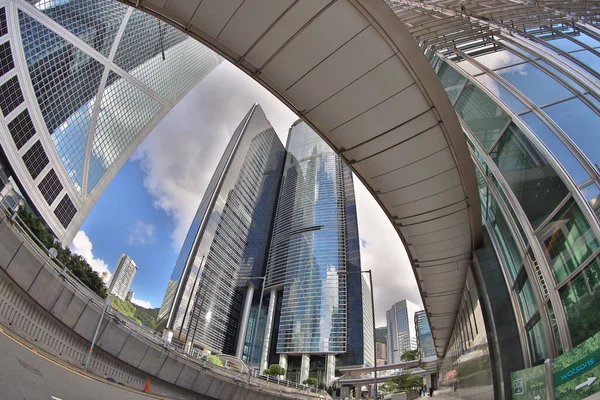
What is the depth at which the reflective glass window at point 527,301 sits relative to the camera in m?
9.46

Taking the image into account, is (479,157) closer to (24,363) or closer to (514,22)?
(514,22)

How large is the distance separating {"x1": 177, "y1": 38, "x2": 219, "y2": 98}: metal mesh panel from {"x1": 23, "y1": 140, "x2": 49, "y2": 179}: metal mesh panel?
55.8 meters

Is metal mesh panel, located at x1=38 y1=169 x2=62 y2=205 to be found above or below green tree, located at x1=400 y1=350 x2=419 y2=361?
above

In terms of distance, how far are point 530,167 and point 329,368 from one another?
126139mm

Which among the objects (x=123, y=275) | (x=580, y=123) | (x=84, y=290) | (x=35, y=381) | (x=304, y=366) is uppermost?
(x=123, y=275)

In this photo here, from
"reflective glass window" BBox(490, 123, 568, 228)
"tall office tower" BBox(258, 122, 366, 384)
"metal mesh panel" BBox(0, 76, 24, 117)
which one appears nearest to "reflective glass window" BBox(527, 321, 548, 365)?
"reflective glass window" BBox(490, 123, 568, 228)

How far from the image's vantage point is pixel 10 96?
175ft

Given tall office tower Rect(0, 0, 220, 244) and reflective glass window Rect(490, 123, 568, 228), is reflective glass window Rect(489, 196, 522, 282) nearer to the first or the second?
reflective glass window Rect(490, 123, 568, 228)

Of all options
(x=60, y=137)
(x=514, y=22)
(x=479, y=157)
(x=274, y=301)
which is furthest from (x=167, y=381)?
(x=274, y=301)

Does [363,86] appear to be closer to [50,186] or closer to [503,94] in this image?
[503,94]

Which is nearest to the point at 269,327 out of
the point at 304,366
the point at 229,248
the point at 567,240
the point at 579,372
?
the point at 304,366

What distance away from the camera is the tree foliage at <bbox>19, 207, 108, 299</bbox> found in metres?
21.7

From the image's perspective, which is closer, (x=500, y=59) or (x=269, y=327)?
(x=500, y=59)

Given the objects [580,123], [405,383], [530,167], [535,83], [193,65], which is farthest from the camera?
[193,65]
